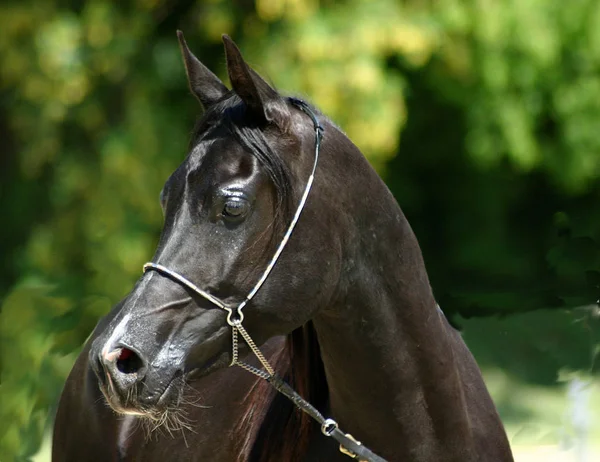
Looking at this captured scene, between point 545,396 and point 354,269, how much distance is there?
205cm

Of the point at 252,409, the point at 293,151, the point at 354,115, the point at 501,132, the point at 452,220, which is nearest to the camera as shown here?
the point at 293,151

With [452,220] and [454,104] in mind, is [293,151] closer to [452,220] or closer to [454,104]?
[454,104]

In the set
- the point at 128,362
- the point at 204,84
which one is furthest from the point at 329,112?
the point at 128,362

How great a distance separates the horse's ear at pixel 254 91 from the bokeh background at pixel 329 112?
A: 135 inches

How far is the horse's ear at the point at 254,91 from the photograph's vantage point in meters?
2.12

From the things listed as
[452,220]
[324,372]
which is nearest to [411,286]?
[324,372]

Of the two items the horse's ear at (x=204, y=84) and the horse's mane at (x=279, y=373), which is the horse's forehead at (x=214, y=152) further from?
the horse's ear at (x=204, y=84)

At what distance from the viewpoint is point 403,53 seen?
23.8 ft

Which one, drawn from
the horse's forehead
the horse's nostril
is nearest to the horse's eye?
the horse's forehead

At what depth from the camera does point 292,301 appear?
2.22m

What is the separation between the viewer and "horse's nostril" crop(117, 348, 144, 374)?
207cm

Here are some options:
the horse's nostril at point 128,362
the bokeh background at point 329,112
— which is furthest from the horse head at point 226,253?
the bokeh background at point 329,112

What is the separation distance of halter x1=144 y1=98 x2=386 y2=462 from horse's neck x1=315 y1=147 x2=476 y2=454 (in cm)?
6

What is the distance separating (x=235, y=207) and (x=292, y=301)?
27cm
